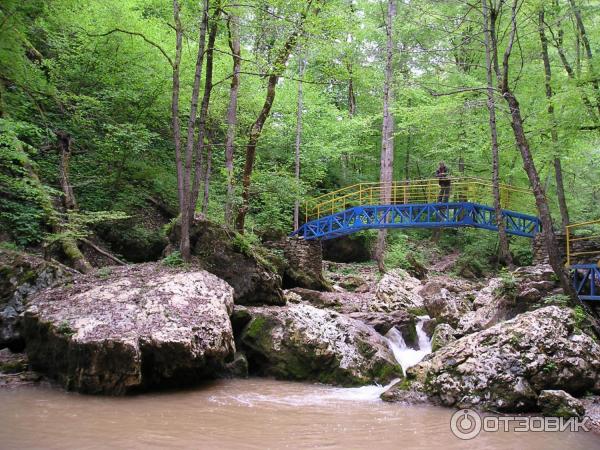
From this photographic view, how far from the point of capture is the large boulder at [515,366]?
6406 millimetres

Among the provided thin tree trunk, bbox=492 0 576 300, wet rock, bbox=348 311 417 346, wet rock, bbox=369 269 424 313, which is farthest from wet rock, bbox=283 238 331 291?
thin tree trunk, bbox=492 0 576 300

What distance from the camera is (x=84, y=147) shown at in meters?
14.6

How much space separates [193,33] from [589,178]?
65.5 ft

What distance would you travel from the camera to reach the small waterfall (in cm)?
952

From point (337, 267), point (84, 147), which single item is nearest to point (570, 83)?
point (337, 267)

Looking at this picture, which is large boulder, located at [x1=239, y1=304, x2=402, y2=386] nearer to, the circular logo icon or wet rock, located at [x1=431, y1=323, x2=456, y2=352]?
wet rock, located at [x1=431, y1=323, x2=456, y2=352]

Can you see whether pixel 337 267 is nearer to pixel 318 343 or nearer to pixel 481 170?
pixel 481 170

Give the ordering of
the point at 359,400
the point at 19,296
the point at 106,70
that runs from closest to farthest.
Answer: the point at 359,400 → the point at 19,296 → the point at 106,70

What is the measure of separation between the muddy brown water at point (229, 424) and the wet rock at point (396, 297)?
19.7 feet

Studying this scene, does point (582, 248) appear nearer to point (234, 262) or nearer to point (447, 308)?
point (447, 308)

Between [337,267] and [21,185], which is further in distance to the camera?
[337,267]

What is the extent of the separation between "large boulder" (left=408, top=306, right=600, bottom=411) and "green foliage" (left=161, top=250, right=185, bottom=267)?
5040 mm

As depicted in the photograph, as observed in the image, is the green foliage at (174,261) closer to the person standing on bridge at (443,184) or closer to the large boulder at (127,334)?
the large boulder at (127,334)

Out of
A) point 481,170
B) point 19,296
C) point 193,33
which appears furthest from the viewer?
point 481,170
